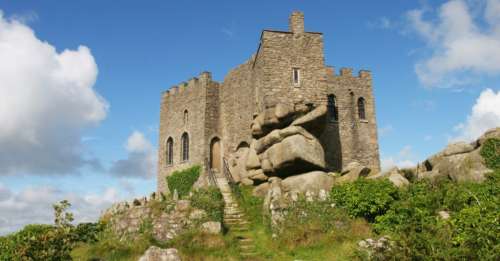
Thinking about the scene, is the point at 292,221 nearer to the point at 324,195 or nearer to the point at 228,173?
the point at 324,195

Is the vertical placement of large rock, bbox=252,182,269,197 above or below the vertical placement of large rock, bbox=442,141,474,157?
below

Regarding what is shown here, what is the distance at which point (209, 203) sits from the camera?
1861cm

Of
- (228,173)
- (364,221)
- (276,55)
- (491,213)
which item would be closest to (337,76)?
(276,55)

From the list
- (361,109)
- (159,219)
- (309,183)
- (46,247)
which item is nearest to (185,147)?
(309,183)

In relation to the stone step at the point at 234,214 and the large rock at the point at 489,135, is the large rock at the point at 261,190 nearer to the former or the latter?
the stone step at the point at 234,214

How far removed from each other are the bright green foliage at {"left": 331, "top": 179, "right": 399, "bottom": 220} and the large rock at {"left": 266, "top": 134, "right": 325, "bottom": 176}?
337 centimetres

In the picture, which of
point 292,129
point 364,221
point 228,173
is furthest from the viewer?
point 228,173

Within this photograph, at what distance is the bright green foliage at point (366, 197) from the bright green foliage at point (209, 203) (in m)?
5.07

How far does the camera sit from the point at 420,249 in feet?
33.4

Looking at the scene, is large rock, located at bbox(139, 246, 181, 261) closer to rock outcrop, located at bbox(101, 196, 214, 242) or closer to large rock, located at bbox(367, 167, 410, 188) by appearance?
rock outcrop, located at bbox(101, 196, 214, 242)

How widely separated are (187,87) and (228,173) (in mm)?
8462

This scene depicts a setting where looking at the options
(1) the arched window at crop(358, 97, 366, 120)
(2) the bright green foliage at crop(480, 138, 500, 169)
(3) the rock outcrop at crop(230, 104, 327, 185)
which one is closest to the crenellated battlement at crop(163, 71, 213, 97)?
(3) the rock outcrop at crop(230, 104, 327, 185)

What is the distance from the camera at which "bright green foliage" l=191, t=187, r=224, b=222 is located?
717 inches

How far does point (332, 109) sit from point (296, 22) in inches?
345
